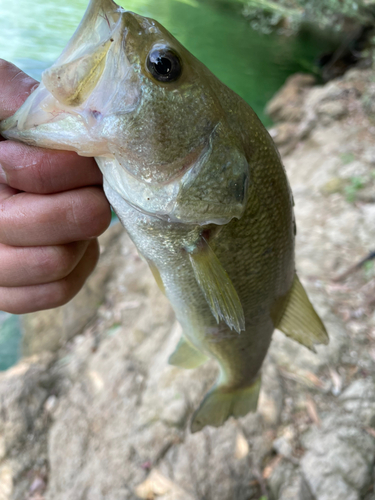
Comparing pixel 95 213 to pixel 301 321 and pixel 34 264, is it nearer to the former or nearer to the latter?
pixel 34 264

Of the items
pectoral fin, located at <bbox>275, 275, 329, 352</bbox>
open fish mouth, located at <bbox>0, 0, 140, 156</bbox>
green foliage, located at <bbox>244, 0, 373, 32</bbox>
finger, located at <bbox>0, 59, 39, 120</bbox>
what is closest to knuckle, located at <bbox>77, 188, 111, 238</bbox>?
open fish mouth, located at <bbox>0, 0, 140, 156</bbox>

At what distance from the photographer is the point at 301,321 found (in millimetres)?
1160

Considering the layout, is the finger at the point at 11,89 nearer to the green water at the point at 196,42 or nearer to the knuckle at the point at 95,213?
the knuckle at the point at 95,213

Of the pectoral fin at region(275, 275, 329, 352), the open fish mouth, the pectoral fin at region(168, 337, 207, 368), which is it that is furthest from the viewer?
the pectoral fin at region(168, 337, 207, 368)

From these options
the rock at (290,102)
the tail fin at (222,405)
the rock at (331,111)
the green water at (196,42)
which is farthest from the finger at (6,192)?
the rock at (290,102)

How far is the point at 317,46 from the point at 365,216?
13038 mm

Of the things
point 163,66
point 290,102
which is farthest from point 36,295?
point 290,102

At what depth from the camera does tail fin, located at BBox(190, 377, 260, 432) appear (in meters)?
1.42

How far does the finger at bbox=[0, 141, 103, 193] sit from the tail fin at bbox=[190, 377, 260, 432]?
42.5 inches

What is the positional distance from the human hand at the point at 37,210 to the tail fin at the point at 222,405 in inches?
35.5

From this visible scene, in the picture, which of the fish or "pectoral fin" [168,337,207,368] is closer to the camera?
the fish

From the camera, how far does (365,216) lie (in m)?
3.50

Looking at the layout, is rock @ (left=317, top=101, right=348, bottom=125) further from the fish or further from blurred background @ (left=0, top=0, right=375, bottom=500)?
the fish

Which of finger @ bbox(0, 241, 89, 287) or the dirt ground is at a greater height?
finger @ bbox(0, 241, 89, 287)
